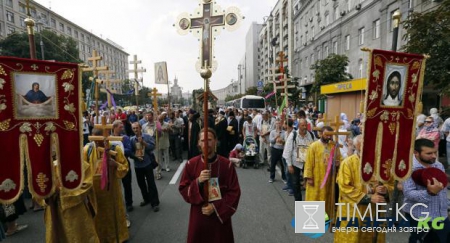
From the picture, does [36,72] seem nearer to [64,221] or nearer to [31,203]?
[64,221]

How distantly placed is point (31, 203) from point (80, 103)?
4.59 metres

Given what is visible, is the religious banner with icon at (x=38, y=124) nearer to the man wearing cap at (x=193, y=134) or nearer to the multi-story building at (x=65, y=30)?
the man wearing cap at (x=193, y=134)

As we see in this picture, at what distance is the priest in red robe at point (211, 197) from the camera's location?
292cm

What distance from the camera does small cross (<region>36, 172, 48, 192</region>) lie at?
2736mm

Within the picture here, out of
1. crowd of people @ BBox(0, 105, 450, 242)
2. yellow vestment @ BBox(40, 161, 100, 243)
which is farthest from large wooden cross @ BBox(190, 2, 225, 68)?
yellow vestment @ BBox(40, 161, 100, 243)

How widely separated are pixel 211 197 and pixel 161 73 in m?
7.12

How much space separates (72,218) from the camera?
134 inches

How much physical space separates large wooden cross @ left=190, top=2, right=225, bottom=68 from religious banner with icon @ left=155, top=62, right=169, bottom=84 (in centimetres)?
596

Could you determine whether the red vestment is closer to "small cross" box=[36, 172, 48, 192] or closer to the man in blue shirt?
"small cross" box=[36, 172, 48, 192]

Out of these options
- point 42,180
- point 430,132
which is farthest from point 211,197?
point 430,132

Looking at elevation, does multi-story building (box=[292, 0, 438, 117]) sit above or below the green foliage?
above

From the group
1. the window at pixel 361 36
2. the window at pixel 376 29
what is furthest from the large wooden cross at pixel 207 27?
the window at pixel 361 36

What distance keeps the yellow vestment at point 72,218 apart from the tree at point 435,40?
324 inches

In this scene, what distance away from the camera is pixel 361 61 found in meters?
24.8
